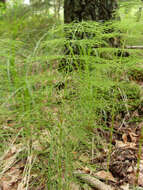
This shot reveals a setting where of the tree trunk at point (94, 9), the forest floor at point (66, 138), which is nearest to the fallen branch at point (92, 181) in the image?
the forest floor at point (66, 138)

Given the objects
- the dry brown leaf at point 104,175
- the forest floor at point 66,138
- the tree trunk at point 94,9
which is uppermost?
the tree trunk at point 94,9

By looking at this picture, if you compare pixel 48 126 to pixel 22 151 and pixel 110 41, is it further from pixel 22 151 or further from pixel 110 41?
pixel 110 41

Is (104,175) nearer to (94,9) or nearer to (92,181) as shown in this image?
(92,181)

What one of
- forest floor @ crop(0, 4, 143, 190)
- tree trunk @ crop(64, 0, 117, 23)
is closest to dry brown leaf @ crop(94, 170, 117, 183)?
forest floor @ crop(0, 4, 143, 190)

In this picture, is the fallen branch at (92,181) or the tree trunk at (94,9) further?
the tree trunk at (94,9)

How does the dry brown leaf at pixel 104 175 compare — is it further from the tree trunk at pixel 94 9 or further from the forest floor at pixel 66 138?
the tree trunk at pixel 94 9

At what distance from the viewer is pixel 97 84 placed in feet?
3.39

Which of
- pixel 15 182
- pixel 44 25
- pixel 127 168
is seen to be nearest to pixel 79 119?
pixel 127 168

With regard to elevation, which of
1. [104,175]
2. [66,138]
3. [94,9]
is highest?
[94,9]

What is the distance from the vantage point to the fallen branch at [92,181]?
0.89m

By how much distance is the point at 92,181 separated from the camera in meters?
0.92

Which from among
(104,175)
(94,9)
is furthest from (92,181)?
(94,9)

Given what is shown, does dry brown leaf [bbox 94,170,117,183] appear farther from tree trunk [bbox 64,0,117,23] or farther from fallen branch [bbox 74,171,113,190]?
tree trunk [bbox 64,0,117,23]

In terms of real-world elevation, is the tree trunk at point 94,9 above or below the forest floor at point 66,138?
above
